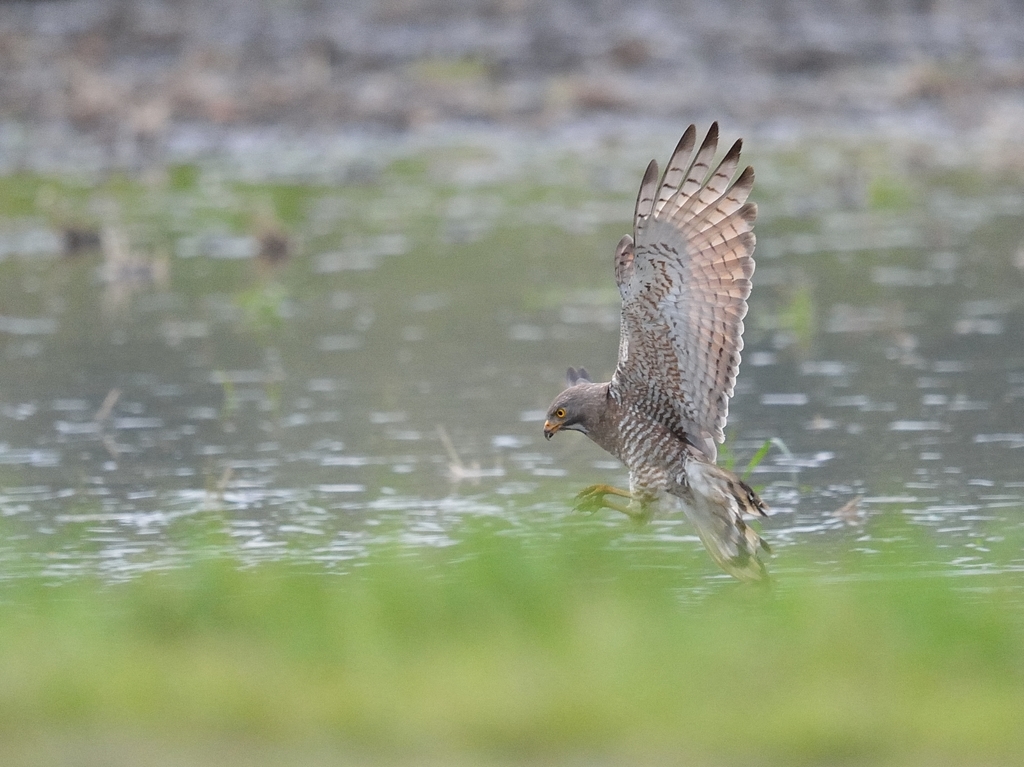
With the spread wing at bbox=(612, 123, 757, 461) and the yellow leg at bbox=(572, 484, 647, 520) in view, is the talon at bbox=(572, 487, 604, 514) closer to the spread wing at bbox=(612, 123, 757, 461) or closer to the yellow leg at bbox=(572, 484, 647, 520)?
the yellow leg at bbox=(572, 484, 647, 520)

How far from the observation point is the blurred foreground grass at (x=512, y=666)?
5.00 m

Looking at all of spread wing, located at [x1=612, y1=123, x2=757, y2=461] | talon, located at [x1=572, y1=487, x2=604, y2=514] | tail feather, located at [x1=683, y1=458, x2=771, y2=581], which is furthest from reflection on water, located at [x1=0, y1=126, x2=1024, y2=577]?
spread wing, located at [x1=612, y1=123, x2=757, y2=461]

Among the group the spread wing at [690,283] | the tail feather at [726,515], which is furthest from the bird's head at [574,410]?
the tail feather at [726,515]

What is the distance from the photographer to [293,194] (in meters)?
21.7

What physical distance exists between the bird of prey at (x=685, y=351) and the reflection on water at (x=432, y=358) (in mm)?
382

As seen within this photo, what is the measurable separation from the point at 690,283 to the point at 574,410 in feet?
2.37

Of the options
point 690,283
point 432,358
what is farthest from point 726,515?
point 432,358

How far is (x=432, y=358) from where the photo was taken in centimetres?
1321

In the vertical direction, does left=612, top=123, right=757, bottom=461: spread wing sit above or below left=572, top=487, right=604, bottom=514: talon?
above

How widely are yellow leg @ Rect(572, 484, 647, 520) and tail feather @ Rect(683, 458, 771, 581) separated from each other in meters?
0.22

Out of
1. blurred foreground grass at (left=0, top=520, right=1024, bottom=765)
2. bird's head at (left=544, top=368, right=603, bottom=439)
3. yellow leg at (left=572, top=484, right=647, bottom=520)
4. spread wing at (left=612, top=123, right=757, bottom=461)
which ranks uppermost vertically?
spread wing at (left=612, top=123, right=757, bottom=461)

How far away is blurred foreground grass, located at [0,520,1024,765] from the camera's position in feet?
16.4

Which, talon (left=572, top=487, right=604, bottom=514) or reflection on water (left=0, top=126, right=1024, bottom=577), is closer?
talon (left=572, top=487, right=604, bottom=514)

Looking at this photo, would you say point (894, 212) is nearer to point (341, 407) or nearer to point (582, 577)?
point (341, 407)
